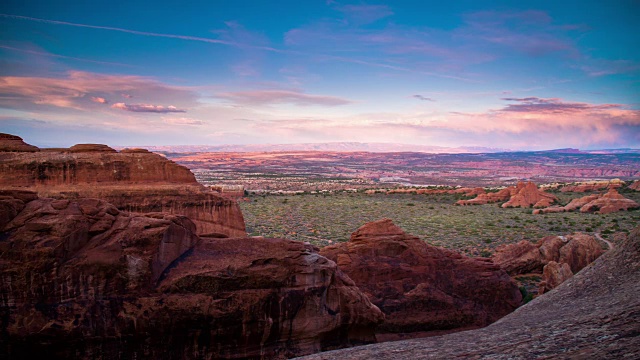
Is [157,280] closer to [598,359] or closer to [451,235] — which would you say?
[598,359]

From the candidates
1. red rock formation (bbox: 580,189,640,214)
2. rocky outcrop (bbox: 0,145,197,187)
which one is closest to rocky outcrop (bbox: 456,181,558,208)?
red rock formation (bbox: 580,189,640,214)

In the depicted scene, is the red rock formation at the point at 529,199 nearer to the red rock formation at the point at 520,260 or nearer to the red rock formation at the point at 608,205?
the red rock formation at the point at 608,205

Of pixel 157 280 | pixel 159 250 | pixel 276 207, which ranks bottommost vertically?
pixel 276 207

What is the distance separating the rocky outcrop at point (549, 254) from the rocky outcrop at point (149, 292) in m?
13.8

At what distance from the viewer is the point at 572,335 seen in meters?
7.15

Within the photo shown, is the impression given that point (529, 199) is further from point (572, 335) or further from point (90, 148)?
point (572, 335)

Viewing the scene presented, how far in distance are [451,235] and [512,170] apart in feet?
594

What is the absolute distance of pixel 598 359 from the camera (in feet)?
19.0

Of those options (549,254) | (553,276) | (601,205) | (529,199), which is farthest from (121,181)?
(529,199)

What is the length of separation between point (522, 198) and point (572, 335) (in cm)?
5357

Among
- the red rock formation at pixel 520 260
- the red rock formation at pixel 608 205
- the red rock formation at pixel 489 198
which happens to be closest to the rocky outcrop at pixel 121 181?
the red rock formation at pixel 520 260

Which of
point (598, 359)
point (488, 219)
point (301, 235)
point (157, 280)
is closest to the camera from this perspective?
point (598, 359)

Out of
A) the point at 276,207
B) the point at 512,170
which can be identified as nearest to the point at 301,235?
A: the point at 276,207

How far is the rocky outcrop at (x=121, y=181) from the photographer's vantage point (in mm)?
15906
